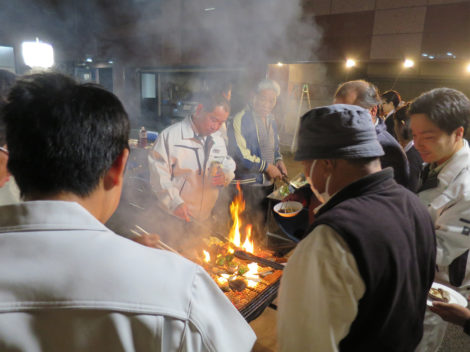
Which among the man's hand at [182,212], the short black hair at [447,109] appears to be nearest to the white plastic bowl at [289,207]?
the man's hand at [182,212]

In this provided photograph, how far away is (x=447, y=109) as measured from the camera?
2219mm

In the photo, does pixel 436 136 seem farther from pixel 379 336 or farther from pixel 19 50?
pixel 19 50

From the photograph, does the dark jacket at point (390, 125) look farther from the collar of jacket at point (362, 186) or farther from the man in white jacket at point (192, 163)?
the collar of jacket at point (362, 186)

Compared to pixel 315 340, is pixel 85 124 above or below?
above

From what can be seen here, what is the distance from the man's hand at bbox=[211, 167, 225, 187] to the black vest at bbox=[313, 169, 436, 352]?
2.44 metres

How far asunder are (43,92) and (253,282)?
2103mm

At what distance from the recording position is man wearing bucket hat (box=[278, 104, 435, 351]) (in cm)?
113

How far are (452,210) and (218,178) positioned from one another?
2.41 metres

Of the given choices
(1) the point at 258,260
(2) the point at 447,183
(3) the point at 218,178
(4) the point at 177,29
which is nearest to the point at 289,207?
(1) the point at 258,260

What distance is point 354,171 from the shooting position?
1.36m

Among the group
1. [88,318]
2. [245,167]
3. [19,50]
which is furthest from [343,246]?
[19,50]

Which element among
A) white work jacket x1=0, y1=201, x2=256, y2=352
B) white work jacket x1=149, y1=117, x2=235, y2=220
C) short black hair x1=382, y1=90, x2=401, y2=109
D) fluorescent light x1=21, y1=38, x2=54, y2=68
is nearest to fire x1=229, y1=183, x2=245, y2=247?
white work jacket x1=149, y1=117, x2=235, y2=220

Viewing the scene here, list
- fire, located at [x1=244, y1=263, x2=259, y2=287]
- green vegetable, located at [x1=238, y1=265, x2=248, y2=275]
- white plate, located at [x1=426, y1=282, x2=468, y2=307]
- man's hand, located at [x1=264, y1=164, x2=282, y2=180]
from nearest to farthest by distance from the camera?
white plate, located at [x1=426, y1=282, x2=468, y2=307]
fire, located at [x1=244, y1=263, x2=259, y2=287]
green vegetable, located at [x1=238, y1=265, x2=248, y2=275]
man's hand, located at [x1=264, y1=164, x2=282, y2=180]

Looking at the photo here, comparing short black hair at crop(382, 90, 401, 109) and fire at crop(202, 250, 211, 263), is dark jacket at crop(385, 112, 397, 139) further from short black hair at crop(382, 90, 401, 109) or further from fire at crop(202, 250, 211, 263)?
fire at crop(202, 250, 211, 263)
